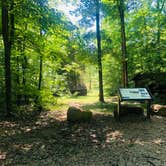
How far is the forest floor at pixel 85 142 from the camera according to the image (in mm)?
5309

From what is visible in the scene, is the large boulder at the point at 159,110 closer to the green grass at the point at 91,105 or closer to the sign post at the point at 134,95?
the sign post at the point at 134,95

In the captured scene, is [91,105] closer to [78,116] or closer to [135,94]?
[78,116]

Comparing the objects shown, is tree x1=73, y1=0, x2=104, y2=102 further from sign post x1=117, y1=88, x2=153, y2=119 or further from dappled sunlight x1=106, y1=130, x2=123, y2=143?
dappled sunlight x1=106, y1=130, x2=123, y2=143

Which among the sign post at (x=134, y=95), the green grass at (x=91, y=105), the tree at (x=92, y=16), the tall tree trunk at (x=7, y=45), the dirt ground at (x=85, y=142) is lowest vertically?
the dirt ground at (x=85, y=142)

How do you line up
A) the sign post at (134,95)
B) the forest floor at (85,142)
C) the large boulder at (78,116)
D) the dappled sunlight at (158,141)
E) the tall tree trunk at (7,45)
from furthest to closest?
the tall tree trunk at (7,45) < the large boulder at (78,116) < the sign post at (134,95) < the dappled sunlight at (158,141) < the forest floor at (85,142)

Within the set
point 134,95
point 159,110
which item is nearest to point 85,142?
point 134,95

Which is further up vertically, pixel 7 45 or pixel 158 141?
pixel 7 45

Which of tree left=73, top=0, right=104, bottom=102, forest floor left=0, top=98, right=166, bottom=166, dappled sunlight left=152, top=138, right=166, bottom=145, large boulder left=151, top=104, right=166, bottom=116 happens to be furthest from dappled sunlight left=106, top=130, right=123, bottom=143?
tree left=73, top=0, right=104, bottom=102

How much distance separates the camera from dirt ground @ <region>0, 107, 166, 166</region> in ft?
17.4

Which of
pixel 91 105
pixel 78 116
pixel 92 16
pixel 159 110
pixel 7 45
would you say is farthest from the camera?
pixel 92 16

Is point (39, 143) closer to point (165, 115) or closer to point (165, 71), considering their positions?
point (165, 115)

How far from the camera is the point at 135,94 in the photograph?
912 centimetres

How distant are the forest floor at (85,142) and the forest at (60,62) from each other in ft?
0.08

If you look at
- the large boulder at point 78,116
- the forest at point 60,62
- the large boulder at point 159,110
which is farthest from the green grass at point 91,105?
the large boulder at point 78,116
